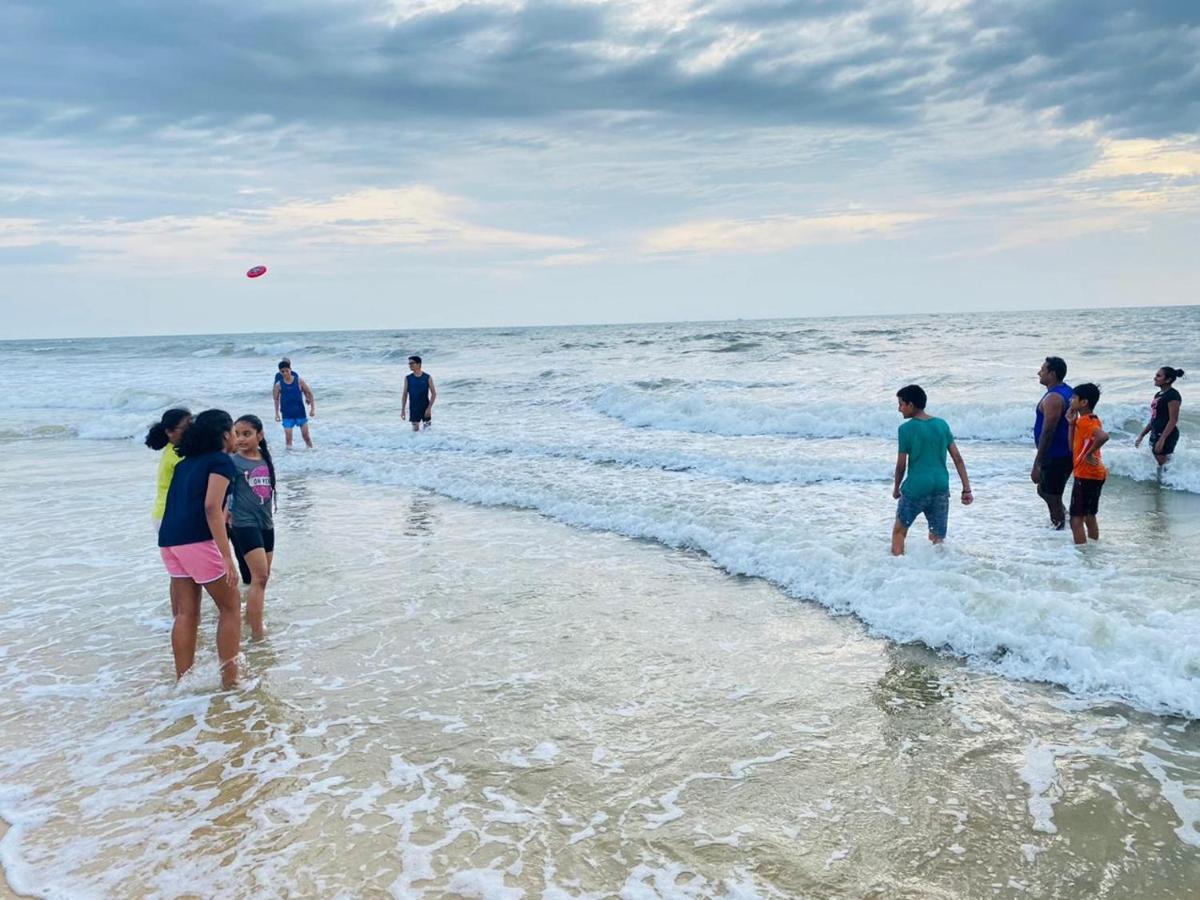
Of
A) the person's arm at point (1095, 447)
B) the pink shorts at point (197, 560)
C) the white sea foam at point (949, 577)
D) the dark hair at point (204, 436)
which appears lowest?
the white sea foam at point (949, 577)

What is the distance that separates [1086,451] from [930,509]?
6.22 ft

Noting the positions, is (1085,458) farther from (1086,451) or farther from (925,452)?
(925,452)

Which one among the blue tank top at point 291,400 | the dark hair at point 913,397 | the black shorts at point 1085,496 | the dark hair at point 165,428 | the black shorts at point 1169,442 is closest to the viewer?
the dark hair at point 165,428

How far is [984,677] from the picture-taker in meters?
5.45

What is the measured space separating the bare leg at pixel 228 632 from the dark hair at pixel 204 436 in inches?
35.4

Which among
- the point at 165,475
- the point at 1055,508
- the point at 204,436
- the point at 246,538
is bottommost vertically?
the point at 1055,508

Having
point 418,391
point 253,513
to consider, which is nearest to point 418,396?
point 418,391

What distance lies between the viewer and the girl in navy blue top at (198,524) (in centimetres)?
513

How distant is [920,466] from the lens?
7.38 m

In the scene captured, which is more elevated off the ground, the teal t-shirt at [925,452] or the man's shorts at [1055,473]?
the teal t-shirt at [925,452]

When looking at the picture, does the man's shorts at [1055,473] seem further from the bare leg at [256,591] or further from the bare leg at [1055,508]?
the bare leg at [256,591]

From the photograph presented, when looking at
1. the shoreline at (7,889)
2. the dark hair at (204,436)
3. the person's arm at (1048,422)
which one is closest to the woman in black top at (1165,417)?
the person's arm at (1048,422)

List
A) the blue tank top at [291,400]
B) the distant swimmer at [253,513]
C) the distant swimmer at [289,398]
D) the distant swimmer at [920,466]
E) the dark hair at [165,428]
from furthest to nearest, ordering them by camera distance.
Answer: the blue tank top at [291,400], the distant swimmer at [289,398], the distant swimmer at [920,466], the distant swimmer at [253,513], the dark hair at [165,428]

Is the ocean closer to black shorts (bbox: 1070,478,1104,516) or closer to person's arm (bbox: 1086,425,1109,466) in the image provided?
black shorts (bbox: 1070,478,1104,516)
